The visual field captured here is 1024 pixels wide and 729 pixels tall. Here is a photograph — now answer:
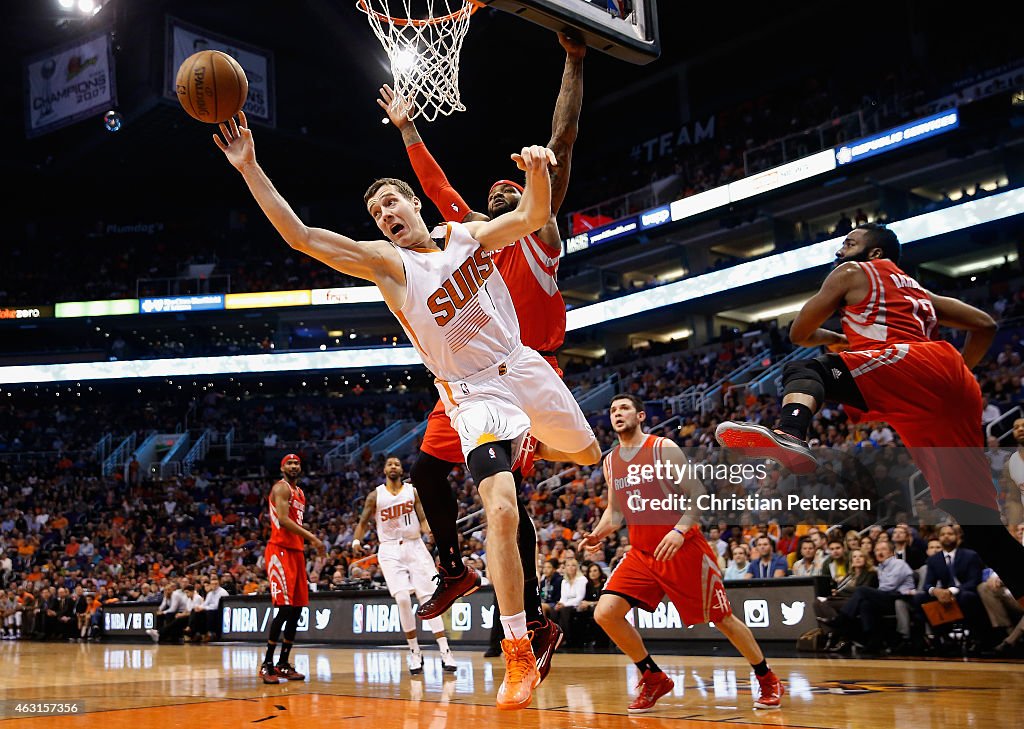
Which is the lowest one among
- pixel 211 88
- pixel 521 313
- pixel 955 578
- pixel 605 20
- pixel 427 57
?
pixel 955 578

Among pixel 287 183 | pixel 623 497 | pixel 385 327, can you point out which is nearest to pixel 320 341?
pixel 385 327

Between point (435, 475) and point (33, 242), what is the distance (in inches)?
1482

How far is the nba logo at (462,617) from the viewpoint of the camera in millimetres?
13219

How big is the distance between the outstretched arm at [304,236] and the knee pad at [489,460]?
2.74 feet

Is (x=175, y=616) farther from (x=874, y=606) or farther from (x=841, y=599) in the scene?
(x=874, y=606)

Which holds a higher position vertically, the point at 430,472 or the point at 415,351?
the point at 415,351

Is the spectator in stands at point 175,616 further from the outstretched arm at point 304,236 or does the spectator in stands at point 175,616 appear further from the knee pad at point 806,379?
the knee pad at point 806,379

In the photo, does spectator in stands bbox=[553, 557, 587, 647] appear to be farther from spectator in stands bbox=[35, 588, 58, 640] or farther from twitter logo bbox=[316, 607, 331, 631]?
spectator in stands bbox=[35, 588, 58, 640]

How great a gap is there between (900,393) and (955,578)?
542 cm

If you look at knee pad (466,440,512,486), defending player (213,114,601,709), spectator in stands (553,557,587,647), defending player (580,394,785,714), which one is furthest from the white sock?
spectator in stands (553,557,587,647)

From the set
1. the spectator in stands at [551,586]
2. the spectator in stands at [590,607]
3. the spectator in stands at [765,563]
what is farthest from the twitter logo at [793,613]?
the spectator in stands at [551,586]

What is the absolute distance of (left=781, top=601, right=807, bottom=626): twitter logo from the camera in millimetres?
9836

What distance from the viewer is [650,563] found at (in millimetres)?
6348

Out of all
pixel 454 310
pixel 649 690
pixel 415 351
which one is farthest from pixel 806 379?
pixel 415 351
